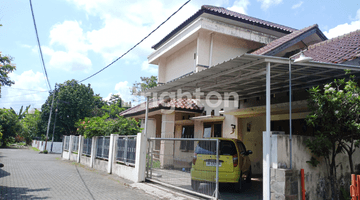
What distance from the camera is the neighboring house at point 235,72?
7422 millimetres

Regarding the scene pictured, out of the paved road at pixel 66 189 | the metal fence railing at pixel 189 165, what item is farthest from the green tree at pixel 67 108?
the metal fence railing at pixel 189 165

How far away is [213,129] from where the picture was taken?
43.0 ft

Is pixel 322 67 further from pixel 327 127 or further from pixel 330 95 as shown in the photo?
pixel 327 127

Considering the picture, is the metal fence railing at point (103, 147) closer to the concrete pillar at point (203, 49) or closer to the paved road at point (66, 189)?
the paved road at point (66, 189)

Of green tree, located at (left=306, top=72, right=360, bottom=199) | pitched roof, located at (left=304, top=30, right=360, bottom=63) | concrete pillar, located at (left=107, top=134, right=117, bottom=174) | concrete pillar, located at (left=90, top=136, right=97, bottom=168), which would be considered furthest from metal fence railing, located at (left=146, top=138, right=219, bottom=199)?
concrete pillar, located at (left=90, top=136, right=97, bottom=168)

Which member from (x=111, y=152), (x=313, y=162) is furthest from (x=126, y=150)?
(x=313, y=162)

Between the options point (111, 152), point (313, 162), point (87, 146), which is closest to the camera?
point (313, 162)

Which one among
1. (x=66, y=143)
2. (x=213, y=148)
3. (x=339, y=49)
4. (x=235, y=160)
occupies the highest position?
(x=339, y=49)

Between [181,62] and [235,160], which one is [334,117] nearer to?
[235,160]

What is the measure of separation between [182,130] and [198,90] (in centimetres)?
615

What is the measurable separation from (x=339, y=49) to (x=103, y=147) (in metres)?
10.8

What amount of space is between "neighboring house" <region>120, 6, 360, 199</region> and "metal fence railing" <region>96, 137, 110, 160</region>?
2819 mm

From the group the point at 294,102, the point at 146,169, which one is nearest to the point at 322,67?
the point at 294,102

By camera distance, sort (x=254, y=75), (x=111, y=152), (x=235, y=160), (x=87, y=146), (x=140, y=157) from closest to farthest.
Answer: (x=254, y=75) < (x=235, y=160) < (x=140, y=157) < (x=111, y=152) < (x=87, y=146)
